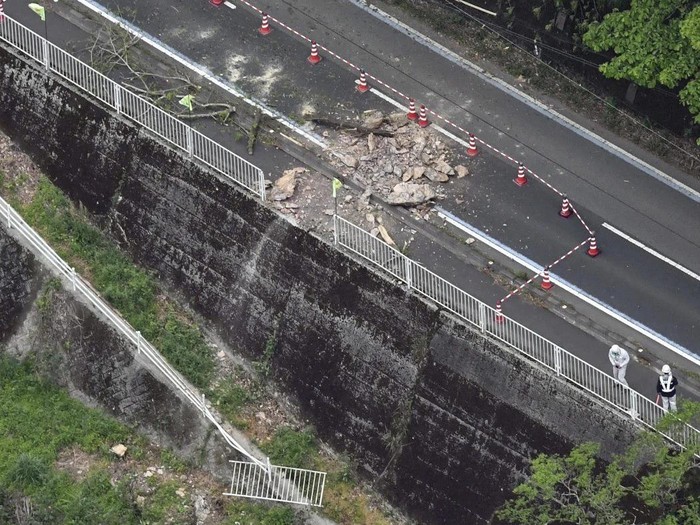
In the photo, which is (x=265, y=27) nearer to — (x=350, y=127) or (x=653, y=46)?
(x=350, y=127)

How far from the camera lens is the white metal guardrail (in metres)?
39.6

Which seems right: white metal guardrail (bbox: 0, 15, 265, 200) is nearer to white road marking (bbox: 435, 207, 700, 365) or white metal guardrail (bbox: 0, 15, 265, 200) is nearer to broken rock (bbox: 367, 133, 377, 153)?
broken rock (bbox: 367, 133, 377, 153)

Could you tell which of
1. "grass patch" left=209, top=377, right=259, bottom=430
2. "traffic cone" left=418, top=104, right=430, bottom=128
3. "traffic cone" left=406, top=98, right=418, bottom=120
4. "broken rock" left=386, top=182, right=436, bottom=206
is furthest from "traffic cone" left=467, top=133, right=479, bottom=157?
"grass patch" left=209, top=377, right=259, bottom=430

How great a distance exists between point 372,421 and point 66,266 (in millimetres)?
9278

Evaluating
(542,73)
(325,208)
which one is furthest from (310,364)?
(542,73)

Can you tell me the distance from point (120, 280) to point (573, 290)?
1212 cm

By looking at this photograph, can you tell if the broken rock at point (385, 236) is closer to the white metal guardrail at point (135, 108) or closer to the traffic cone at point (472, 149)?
the white metal guardrail at point (135, 108)

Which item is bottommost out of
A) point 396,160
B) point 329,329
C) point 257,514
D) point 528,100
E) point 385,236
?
point 257,514

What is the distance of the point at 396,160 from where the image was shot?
39562 millimetres

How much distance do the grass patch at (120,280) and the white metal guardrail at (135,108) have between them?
309 cm

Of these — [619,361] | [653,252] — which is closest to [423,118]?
[653,252]

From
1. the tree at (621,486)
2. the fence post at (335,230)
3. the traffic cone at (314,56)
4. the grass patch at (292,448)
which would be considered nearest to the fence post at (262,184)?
the fence post at (335,230)

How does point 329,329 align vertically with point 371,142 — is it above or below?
below

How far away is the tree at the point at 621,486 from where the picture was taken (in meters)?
32.8
